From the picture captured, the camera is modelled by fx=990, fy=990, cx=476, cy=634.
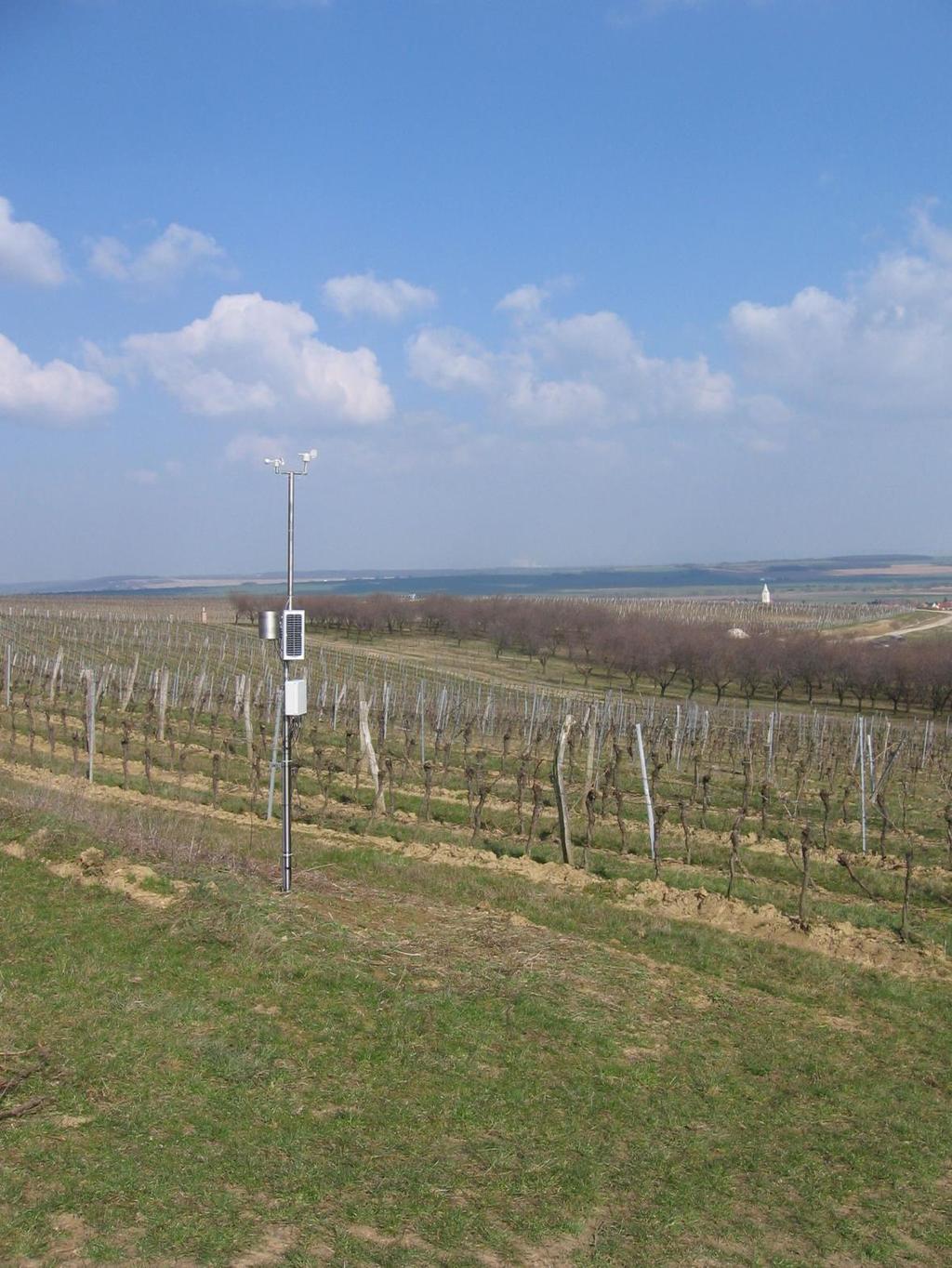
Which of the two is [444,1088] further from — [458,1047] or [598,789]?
[598,789]

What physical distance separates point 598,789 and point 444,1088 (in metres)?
13.8

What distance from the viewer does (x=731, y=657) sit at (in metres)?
57.1

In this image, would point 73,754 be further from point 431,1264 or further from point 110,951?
point 431,1264

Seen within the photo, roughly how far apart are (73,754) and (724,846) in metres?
14.7

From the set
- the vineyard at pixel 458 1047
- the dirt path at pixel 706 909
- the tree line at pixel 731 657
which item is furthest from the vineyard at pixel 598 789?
the tree line at pixel 731 657

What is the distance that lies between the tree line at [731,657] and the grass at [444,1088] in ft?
140

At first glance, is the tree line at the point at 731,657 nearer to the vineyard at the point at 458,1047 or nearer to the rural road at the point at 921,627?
the rural road at the point at 921,627

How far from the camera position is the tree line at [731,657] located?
52469 millimetres

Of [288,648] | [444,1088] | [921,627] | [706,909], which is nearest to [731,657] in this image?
[706,909]

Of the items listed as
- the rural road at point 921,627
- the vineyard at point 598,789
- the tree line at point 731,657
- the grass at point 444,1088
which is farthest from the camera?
the rural road at point 921,627

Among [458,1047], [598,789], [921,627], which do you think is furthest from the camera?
[921,627]

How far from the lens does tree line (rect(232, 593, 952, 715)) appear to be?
172 ft

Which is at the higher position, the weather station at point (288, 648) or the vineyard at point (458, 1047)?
the weather station at point (288, 648)

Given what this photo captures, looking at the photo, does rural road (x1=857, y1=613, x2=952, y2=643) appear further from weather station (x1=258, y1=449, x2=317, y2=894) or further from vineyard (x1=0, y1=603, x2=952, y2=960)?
weather station (x1=258, y1=449, x2=317, y2=894)
